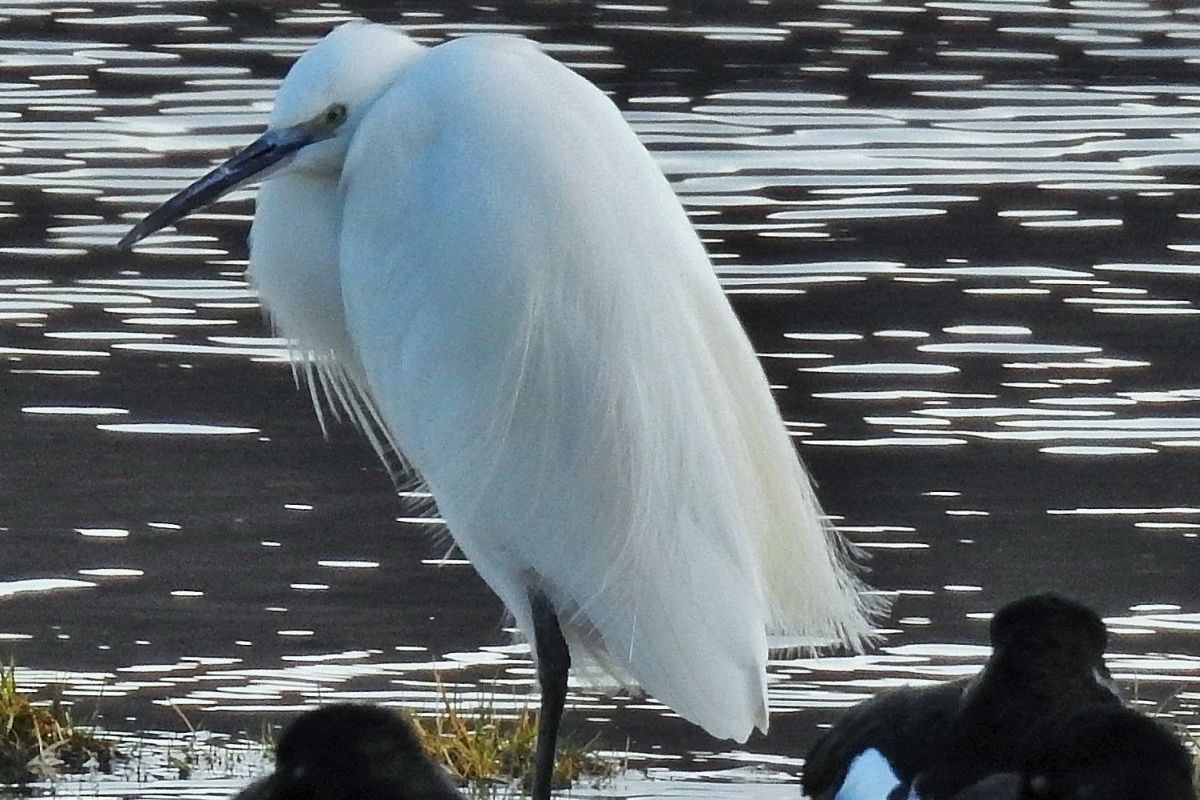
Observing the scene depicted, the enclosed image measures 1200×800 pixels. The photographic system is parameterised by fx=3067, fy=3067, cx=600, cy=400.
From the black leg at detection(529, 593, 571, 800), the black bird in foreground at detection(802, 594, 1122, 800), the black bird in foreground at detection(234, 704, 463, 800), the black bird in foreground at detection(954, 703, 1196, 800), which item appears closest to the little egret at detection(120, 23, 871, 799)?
the black leg at detection(529, 593, 571, 800)

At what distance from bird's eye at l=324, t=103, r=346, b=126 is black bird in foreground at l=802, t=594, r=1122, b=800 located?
1598mm

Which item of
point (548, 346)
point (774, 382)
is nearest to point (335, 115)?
point (548, 346)

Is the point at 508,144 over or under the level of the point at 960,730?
over

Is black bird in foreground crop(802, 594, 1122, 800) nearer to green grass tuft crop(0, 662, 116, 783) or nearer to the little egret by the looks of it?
the little egret

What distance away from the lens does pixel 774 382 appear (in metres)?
10.3

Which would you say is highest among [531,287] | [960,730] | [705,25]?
[531,287]

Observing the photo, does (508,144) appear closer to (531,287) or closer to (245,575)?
(531,287)

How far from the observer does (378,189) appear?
5953 mm

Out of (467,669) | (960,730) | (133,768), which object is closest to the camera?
(960,730)

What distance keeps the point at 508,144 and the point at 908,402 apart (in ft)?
14.3

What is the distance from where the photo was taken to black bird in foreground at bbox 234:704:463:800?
470 cm

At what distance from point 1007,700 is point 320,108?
5.80 ft

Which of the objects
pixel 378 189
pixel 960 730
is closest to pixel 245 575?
pixel 378 189

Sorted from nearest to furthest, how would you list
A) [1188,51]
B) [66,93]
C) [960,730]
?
[960,730] → [66,93] → [1188,51]
